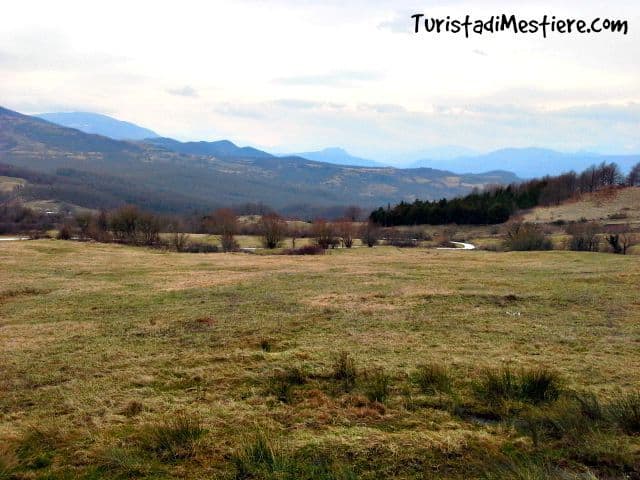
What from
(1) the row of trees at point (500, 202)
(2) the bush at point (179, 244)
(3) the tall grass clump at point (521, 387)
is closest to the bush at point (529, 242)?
(2) the bush at point (179, 244)

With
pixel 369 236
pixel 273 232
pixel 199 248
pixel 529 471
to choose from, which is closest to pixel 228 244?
pixel 199 248

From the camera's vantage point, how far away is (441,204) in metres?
103

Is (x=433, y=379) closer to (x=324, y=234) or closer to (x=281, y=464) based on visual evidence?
(x=281, y=464)

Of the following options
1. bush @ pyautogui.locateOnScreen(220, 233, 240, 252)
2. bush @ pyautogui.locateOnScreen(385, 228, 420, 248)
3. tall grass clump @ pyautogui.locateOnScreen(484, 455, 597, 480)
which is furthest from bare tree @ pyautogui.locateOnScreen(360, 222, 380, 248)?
tall grass clump @ pyautogui.locateOnScreen(484, 455, 597, 480)

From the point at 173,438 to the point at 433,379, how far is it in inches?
194

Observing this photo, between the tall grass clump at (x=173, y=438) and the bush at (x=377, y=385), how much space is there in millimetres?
3041

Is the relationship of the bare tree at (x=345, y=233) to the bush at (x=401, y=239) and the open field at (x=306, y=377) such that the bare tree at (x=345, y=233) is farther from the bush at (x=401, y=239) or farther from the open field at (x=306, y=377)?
the open field at (x=306, y=377)

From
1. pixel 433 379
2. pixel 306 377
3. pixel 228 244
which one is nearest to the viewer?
pixel 433 379

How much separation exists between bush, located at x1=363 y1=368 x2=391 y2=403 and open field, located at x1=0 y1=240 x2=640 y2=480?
0.04 m

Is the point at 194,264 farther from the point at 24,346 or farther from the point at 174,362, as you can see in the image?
the point at 174,362

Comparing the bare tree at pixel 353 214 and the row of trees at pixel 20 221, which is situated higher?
the bare tree at pixel 353 214

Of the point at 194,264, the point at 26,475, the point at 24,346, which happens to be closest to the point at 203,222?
the point at 194,264

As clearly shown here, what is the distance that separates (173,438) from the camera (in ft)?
22.8

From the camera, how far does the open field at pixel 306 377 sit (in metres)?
6.35
